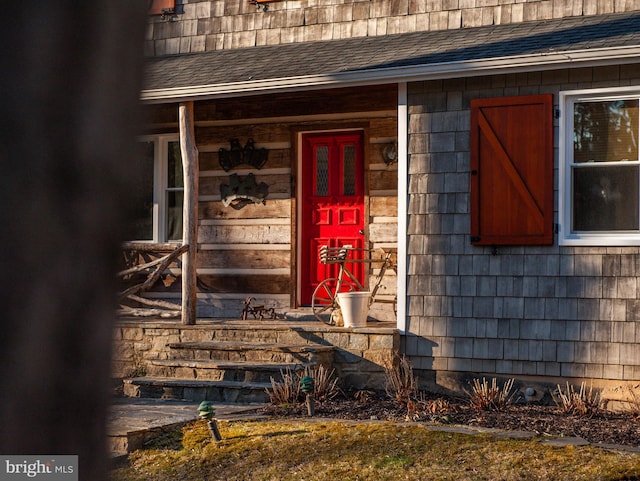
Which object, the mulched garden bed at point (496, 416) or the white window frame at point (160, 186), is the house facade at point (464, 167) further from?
the white window frame at point (160, 186)

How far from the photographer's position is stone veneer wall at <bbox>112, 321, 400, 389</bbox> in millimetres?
9242

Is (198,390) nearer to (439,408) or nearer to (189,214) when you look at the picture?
(189,214)

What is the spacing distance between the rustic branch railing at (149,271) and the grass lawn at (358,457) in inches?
139

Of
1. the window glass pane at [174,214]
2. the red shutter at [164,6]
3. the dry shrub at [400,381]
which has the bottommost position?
the dry shrub at [400,381]

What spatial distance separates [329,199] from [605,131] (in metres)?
3.70

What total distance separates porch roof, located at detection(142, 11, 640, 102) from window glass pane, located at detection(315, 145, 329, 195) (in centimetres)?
120

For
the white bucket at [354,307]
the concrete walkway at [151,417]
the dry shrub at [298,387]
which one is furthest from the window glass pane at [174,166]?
the dry shrub at [298,387]

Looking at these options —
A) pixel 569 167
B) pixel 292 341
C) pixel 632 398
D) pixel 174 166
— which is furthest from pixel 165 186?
pixel 632 398

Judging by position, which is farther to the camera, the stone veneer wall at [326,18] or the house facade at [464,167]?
the stone veneer wall at [326,18]

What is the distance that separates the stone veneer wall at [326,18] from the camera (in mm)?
10305

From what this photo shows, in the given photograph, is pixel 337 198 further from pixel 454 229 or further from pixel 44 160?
pixel 44 160

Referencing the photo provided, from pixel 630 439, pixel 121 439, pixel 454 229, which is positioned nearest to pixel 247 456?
pixel 121 439

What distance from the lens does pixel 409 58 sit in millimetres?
9469

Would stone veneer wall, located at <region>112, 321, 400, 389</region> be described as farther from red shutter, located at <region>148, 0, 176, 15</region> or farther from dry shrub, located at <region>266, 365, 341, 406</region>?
red shutter, located at <region>148, 0, 176, 15</region>
